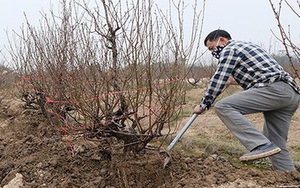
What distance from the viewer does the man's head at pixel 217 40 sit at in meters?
3.46

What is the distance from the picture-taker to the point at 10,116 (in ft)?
28.5

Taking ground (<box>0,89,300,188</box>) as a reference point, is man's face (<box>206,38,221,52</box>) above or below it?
above

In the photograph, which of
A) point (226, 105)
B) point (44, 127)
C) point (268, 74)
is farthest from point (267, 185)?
point (44, 127)

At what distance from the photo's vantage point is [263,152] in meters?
3.05

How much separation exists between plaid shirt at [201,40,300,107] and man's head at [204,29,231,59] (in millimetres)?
131

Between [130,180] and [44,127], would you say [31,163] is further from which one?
[44,127]

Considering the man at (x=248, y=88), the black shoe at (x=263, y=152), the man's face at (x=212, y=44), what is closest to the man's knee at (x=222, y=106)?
the man at (x=248, y=88)

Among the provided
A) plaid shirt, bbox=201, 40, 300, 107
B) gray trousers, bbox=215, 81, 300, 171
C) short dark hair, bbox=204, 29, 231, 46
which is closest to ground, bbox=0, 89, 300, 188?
gray trousers, bbox=215, 81, 300, 171

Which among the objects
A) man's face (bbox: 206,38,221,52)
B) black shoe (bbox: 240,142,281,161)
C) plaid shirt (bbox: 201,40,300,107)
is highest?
man's face (bbox: 206,38,221,52)

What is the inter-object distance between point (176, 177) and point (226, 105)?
0.90 meters

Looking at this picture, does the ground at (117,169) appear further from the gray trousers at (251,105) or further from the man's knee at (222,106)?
the man's knee at (222,106)

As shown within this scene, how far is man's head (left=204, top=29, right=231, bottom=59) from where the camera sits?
346cm

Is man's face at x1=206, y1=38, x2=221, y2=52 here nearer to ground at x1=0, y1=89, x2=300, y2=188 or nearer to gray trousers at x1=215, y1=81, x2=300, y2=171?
gray trousers at x1=215, y1=81, x2=300, y2=171

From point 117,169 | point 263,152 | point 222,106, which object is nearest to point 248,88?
point 222,106
